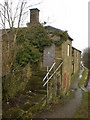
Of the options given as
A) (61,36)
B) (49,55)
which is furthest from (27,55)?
(61,36)

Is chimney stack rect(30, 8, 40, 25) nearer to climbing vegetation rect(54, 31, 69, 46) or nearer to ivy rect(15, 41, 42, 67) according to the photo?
climbing vegetation rect(54, 31, 69, 46)

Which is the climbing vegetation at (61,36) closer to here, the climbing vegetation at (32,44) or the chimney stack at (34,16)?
the climbing vegetation at (32,44)

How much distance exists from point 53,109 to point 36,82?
2.89 metres

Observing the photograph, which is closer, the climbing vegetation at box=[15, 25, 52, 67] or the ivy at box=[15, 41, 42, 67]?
the ivy at box=[15, 41, 42, 67]

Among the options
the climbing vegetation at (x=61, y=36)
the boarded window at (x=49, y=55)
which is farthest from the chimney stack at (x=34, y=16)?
the boarded window at (x=49, y=55)

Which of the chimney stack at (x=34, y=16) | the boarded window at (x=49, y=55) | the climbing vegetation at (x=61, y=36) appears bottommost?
the boarded window at (x=49, y=55)

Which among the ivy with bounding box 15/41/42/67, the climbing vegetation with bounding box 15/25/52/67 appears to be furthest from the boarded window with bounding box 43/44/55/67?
the ivy with bounding box 15/41/42/67

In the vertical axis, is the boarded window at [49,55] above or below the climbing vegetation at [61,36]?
below

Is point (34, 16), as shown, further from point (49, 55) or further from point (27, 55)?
point (27, 55)

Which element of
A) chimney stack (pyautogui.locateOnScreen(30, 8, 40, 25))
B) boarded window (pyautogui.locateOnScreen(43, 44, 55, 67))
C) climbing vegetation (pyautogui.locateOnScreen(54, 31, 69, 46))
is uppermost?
chimney stack (pyautogui.locateOnScreen(30, 8, 40, 25))

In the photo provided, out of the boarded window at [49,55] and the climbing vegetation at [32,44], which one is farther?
the boarded window at [49,55]

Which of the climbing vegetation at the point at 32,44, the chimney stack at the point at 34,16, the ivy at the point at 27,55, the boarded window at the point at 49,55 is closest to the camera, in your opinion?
the ivy at the point at 27,55

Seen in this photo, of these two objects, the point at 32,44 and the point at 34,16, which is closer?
the point at 32,44

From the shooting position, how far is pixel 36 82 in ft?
44.1
